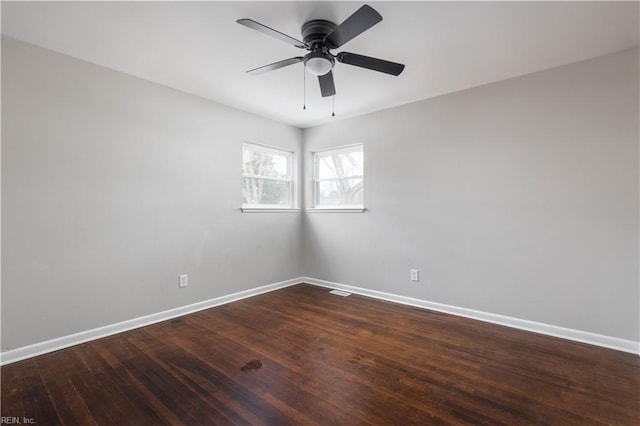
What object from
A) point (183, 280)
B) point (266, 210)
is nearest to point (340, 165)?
point (266, 210)

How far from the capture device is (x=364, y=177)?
13.0 feet

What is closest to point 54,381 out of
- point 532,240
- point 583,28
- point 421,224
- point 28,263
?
point 28,263

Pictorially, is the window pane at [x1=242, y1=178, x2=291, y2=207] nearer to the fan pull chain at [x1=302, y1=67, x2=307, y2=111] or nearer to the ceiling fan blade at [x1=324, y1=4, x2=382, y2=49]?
the fan pull chain at [x1=302, y1=67, x2=307, y2=111]

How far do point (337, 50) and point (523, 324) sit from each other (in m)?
3.12

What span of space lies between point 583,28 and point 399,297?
119 inches

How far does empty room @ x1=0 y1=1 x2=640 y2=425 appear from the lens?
72.4 inches

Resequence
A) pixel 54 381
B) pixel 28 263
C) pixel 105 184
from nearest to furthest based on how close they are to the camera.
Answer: pixel 54 381 < pixel 28 263 < pixel 105 184

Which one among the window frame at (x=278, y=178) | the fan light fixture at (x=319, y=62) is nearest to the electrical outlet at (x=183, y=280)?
the window frame at (x=278, y=178)

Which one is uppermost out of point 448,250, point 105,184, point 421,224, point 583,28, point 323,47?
point 583,28

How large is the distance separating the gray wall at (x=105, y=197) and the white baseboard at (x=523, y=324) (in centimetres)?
201

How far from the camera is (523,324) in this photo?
278 cm

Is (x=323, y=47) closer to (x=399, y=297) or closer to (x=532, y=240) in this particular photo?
(x=532, y=240)

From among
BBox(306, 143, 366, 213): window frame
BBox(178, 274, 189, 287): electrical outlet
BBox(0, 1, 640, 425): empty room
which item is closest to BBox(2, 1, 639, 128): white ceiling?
BBox(0, 1, 640, 425): empty room

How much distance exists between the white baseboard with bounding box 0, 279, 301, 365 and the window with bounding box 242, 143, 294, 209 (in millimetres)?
1232
